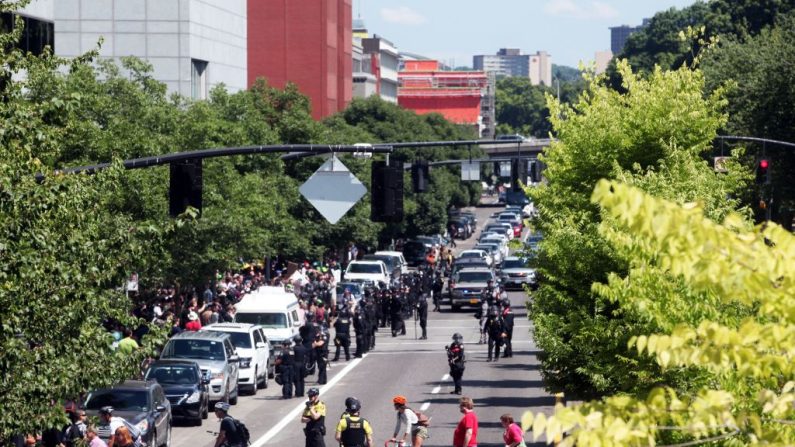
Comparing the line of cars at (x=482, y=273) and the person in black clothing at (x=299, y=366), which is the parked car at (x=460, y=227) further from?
the person in black clothing at (x=299, y=366)

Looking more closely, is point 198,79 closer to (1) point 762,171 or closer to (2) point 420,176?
(2) point 420,176

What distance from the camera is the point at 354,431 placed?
73.5 feet

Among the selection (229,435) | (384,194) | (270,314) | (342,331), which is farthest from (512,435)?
(342,331)

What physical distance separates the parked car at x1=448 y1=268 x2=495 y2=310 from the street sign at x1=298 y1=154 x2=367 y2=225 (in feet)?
128

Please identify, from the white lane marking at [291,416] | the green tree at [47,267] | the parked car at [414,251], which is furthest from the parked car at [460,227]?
the green tree at [47,267]

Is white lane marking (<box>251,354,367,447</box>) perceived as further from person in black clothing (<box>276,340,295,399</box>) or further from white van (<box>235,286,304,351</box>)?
white van (<box>235,286,304,351</box>)

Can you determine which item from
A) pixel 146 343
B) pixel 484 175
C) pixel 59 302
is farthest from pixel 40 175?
pixel 484 175

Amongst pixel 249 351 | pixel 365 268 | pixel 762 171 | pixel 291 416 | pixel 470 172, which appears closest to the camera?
pixel 291 416

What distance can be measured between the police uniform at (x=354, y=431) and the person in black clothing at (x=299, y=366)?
1337 cm

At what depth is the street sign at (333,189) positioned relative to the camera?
23.5 m

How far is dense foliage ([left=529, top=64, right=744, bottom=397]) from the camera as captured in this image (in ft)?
75.5

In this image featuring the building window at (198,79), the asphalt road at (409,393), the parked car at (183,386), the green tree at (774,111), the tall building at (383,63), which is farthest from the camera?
the tall building at (383,63)

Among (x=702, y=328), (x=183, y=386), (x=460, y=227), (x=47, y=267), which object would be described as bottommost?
(x=460, y=227)

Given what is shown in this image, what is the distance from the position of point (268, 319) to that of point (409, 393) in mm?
7602
